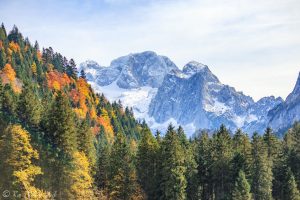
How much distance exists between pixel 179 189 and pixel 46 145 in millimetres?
23986

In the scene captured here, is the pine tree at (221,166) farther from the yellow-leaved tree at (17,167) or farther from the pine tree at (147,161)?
the yellow-leaved tree at (17,167)

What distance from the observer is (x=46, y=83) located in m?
194

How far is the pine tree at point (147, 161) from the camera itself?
282ft

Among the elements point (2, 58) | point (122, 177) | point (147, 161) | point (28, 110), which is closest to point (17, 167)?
point (28, 110)

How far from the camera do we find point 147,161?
87375 millimetres

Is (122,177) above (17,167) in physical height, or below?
above

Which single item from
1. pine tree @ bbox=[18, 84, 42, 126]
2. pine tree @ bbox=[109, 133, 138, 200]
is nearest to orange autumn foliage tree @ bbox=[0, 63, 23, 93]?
pine tree @ bbox=[18, 84, 42, 126]

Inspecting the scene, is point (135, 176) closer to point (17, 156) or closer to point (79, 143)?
point (79, 143)

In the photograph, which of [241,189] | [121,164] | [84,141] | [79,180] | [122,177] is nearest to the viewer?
[79,180]

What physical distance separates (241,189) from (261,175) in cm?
808

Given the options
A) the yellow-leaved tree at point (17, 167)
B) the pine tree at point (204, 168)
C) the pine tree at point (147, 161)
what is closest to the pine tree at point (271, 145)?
the pine tree at point (204, 168)

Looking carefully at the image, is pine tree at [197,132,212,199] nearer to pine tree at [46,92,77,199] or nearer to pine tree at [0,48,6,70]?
pine tree at [46,92,77,199]

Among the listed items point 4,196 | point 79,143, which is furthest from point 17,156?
point 79,143

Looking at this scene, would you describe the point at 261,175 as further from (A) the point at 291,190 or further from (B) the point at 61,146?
(B) the point at 61,146
